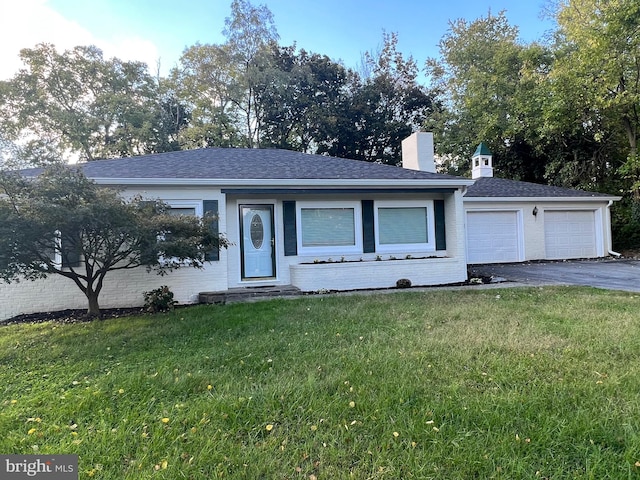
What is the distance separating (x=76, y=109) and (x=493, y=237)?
23.0m

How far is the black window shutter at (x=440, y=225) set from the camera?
962cm

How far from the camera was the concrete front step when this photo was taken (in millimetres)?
7496

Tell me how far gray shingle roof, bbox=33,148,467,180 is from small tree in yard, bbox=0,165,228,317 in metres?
1.97

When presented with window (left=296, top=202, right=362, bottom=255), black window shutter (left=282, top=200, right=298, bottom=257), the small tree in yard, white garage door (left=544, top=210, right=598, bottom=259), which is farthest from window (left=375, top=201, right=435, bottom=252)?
white garage door (left=544, top=210, right=598, bottom=259)

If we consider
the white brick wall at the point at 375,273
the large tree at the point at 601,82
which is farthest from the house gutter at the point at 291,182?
the large tree at the point at 601,82

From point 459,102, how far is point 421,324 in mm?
20962

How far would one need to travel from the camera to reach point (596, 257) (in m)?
13.5

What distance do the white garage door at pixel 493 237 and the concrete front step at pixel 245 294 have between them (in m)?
7.36

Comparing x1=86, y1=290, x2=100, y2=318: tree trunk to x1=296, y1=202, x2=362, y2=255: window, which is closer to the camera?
x1=86, y1=290, x2=100, y2=318: tree trunk

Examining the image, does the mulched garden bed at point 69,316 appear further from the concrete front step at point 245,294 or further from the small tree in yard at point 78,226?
the concrete front step at point 245,294

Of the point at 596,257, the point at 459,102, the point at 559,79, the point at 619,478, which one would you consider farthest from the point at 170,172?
the point at 459,102

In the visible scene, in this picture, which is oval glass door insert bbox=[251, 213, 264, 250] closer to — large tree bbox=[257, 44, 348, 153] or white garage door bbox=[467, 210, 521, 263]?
white garage door bbox=[467, 210, 521, 263]

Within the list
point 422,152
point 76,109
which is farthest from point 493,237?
point 76,109

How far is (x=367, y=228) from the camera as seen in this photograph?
9.20 metres
